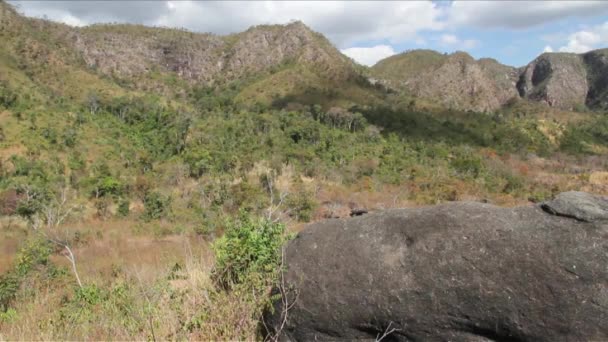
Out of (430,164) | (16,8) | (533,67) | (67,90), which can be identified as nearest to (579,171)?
(430,164)

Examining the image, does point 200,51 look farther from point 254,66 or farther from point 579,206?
point 579,206

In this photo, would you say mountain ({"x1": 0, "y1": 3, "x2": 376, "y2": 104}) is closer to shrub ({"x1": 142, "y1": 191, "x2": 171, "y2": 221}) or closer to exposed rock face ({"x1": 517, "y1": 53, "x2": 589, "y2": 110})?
shrub ({"x1": 142, "y1": 191, "x2": 171, "y2": 221})

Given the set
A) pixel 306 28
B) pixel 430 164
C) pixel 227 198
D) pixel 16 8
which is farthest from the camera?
pixel 306 28

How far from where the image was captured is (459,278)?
3150 mm

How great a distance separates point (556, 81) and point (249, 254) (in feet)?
486

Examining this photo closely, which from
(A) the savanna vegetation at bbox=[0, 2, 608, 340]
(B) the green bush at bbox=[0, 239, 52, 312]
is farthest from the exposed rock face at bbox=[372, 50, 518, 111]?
(B) the green bush at bbox=[0, 239, 52, 312]

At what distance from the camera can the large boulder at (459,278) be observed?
2.96 metres

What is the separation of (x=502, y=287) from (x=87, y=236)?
16.5m

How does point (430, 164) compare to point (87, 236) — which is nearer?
point (87, 236)

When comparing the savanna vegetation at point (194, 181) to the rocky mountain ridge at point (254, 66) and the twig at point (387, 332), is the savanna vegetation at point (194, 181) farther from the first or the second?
the rocky mountain ridge at point (254, 66)

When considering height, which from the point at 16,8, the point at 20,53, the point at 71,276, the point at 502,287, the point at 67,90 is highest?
the point at 16,8

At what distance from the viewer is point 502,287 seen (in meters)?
3.06

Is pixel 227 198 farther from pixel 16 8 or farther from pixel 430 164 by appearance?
pixel 16 8

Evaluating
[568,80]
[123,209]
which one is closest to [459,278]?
[123,209]
